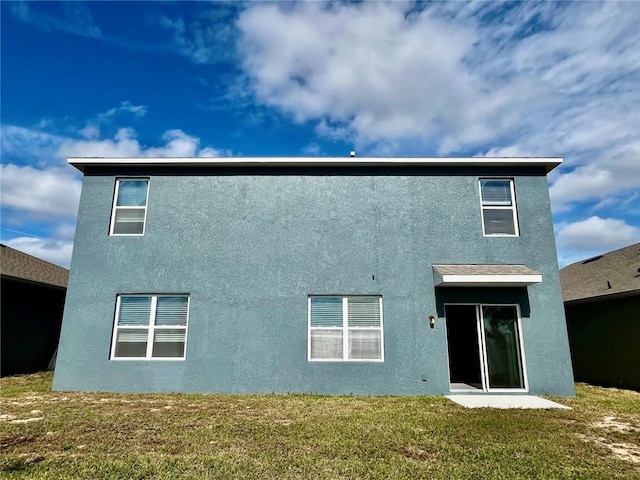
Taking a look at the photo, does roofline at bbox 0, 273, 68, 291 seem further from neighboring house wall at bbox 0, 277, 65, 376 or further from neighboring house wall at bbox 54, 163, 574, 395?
neighboring house wall at bbox 54, 163, 574, 395

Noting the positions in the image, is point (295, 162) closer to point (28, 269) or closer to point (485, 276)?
point (485, 276)

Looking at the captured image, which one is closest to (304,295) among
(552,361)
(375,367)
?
(375,367)

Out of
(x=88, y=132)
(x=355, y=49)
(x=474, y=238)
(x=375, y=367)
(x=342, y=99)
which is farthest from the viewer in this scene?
(x=88, y=132)

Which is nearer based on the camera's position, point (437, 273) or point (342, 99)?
point (437, 273)

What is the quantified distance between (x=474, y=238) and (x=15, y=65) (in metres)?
13.9

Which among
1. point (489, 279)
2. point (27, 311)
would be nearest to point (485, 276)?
point (489, 279)

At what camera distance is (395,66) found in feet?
36.1

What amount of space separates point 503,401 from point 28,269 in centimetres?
1568

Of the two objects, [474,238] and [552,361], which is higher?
[474,238]

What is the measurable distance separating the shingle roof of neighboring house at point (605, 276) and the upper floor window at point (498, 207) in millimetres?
4013

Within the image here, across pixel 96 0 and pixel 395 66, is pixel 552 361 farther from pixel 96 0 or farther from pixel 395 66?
pixel 96 0

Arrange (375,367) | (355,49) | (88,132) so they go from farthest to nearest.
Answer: (88,132) → (355,49) → (375,367)

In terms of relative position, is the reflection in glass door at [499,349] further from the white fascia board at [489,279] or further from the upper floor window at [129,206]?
the upper floor window at [129,206]

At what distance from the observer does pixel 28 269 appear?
43.5 ft
